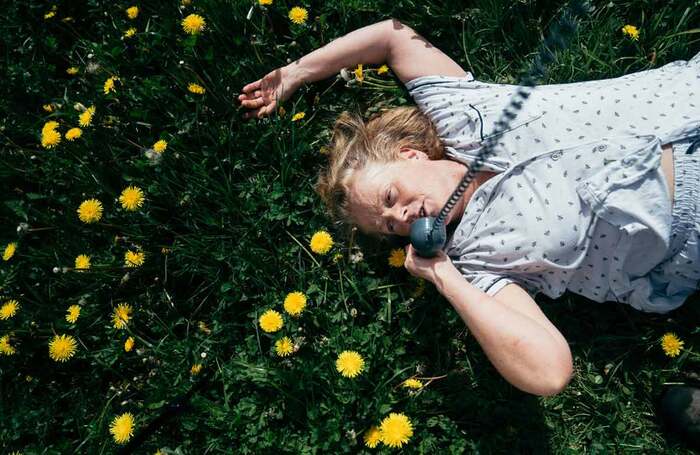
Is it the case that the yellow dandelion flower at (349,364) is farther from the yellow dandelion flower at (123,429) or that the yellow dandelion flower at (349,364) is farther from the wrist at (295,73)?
the wrist at (295,73)

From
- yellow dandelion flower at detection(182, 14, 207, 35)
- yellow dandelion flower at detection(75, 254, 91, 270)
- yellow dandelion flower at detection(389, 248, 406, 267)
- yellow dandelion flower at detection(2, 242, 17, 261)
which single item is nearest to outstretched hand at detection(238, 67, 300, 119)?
yellow dandelion flower at detection(182, 14, 207, 35)

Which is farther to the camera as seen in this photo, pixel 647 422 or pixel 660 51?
pixel 660 51

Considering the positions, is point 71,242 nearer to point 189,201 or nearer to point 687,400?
point 189,201

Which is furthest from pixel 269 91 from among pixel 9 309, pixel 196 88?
pixel 9 309

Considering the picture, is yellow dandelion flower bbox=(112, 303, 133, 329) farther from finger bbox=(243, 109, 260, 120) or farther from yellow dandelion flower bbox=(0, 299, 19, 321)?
finger bbox=(243, 109, 260, 120)

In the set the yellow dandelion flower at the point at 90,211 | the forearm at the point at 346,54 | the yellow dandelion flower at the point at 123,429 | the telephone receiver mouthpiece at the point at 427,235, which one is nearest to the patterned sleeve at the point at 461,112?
the forearm at the point at 346,54

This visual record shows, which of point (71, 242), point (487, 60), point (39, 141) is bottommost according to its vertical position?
point (71, 242)

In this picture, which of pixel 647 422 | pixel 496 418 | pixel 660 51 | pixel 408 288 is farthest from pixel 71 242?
pixel 660 51

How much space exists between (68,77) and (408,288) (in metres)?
2.48

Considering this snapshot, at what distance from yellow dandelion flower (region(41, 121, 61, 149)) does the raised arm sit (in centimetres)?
100

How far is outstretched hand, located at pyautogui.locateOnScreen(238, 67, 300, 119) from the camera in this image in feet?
9.08

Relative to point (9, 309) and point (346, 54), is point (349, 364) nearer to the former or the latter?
point (346, 54)

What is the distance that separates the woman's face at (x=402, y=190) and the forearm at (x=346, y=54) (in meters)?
0.64

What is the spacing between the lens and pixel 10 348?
8.52ft
